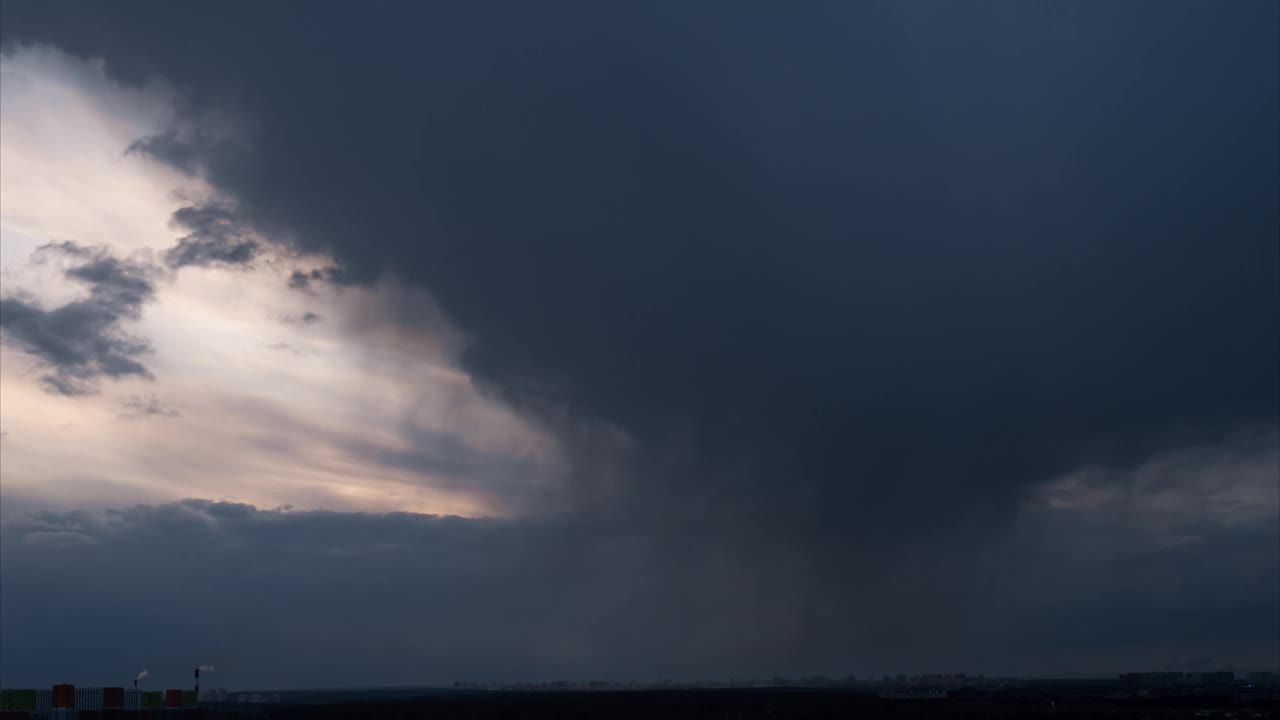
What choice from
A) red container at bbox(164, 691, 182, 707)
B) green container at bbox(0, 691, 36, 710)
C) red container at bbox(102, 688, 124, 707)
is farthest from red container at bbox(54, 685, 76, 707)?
red container at bbox(164, 691, 182, 707)

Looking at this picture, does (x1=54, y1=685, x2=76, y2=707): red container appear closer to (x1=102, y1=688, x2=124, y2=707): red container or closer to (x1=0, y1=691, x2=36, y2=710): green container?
(x1=0, y1=691, x2=36, y2=710): green container

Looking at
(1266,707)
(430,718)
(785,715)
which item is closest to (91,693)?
(430,718)

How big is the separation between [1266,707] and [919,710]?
158ft

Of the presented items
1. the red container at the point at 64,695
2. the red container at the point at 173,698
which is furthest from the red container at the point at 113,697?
the red container at the point at 173,698

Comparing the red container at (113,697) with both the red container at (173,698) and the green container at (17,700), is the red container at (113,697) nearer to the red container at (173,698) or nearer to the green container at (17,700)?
the green container at (17,700)

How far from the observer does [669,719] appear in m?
142

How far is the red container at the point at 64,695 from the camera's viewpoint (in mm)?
92438

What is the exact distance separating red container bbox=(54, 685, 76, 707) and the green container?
237cm

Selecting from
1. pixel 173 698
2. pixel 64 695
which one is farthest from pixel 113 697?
pixel 173 698

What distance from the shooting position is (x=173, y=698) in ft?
367

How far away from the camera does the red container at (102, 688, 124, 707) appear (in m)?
99.1

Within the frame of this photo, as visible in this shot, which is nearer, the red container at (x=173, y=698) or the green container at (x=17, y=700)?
the green container at (x=17, y=700)

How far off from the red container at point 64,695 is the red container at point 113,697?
5093 mm

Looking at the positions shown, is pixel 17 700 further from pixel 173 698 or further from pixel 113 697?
pixel 173 698
